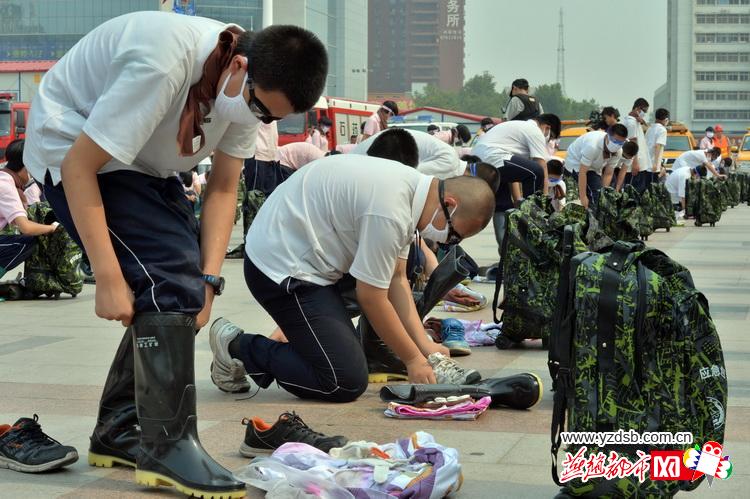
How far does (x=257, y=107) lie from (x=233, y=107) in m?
0.08

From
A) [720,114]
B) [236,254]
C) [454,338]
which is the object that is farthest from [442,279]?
[720,114]

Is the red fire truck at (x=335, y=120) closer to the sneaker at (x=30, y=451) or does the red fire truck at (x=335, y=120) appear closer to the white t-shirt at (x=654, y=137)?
the white t-shirt at (x=654, y=137)

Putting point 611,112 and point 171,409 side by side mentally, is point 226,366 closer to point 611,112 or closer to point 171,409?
point 171,409

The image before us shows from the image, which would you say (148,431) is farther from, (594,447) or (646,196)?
(646,196)

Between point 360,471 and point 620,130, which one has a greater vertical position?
point 620,130

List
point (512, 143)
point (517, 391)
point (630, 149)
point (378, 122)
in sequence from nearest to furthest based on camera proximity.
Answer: point (517, 391) < point (512, 143) < point (378, 122) < point (630, 149)

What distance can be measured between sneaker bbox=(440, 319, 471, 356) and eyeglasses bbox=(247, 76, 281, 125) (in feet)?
11.8

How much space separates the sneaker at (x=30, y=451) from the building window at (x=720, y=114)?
526 ft

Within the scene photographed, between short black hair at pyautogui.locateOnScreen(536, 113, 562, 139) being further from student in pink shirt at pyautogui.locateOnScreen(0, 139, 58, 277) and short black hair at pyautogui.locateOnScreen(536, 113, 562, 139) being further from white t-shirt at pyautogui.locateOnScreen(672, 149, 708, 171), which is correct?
white t-shirt at pyautogui.locateOnScreen(672, 149, 708, 171)

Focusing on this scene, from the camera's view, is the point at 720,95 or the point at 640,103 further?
the point at 720,95

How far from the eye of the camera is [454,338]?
298 inches

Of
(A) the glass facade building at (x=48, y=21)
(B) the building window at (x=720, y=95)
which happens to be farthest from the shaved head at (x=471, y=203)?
(B) the building window at (x=720, y=95)

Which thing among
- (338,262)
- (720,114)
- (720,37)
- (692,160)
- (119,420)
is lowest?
(119,420)

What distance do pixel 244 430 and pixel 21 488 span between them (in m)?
1.20
